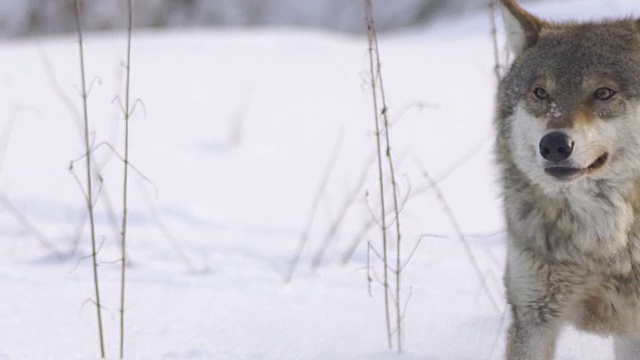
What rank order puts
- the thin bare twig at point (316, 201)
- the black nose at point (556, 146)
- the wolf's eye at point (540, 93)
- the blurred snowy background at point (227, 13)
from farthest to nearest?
the blurred snowy background at point (227, 13) < the thin bare twig at point (316, 201) < the wolf's eye at point (540, 93) < the black nose at point (556, 146)

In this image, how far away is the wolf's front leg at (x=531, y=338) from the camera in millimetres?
4160

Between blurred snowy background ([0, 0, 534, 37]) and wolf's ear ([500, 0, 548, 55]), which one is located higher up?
blurred snowy background ([0, 0, 534, 37])

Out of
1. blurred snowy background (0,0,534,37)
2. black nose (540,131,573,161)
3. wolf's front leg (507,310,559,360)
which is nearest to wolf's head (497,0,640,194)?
black nose (540,131,573,161)

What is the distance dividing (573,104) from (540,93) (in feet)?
0.56

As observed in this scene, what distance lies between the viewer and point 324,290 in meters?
5.79

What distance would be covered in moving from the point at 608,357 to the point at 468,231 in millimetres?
2392

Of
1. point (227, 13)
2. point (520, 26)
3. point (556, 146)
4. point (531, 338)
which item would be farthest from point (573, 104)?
point (227, 13)

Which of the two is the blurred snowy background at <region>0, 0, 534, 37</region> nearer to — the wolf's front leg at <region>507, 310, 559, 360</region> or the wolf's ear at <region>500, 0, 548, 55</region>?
the wolf's ear at <region>500, 0, 548, 55</region>

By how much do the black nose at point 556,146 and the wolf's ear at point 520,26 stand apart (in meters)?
0.64

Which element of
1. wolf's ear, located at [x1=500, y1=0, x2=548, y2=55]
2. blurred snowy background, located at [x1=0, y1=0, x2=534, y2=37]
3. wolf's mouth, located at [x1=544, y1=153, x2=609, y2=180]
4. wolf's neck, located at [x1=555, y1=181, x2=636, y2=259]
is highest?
blurred snowy background, located at [x1=0, y1=0, x2=534, y2=37]

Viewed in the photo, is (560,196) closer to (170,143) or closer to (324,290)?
(324,290)

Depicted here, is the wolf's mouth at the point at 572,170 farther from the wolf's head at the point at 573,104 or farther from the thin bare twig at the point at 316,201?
the thin bare twig at the point at 316,201

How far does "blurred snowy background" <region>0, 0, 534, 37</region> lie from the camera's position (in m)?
21.1

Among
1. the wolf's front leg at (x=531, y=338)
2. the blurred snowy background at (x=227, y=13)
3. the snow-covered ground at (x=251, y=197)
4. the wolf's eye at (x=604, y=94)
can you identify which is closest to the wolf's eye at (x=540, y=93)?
the wolf's eye at (x=604, y=94)
